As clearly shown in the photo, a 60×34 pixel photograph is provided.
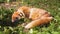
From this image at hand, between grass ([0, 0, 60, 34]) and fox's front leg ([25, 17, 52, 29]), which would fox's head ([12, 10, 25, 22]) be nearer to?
grass ([0, 0, 60, 34])

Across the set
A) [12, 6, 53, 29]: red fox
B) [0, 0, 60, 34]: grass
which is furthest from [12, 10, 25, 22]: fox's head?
[0, 0, 60, 34]: grass

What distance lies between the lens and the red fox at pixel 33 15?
4959 millimetres

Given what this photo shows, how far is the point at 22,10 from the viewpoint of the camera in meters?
5.36

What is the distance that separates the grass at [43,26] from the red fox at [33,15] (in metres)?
0.12

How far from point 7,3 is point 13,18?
3.23 ft

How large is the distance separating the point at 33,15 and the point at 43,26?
440mm

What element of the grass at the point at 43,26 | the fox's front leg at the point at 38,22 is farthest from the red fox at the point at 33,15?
the grass at the point at 43,26

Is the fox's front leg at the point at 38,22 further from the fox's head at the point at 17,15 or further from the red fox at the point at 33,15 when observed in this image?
the fox's head at the point at 17,15

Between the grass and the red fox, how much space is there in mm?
119

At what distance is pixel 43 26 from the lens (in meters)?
4.95

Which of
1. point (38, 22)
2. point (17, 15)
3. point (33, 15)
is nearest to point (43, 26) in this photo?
point (38, 22)

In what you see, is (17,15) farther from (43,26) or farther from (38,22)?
(43,26)

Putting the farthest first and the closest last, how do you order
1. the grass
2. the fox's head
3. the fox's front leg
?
the fox's head
the fox's front leg
the grass

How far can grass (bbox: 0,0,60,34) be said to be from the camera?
4742 millimetres
